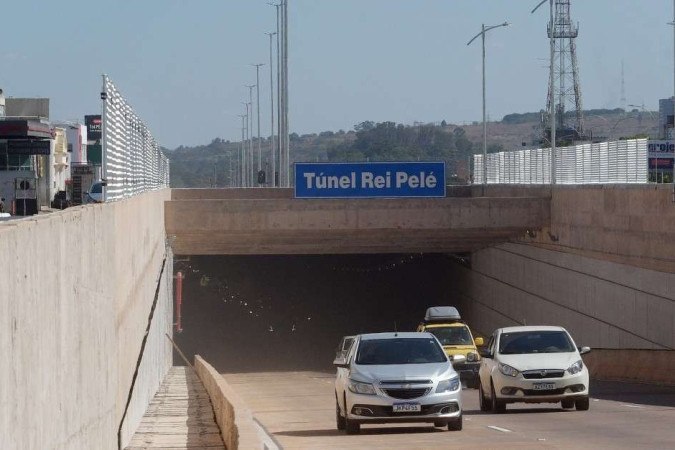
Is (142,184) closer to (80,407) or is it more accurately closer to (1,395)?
(80,407)

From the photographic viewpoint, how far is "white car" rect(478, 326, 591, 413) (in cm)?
2430

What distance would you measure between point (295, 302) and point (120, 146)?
6674 cm

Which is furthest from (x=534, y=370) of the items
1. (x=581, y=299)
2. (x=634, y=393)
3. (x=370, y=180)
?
(x=370, y=180)

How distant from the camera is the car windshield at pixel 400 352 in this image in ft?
69.8

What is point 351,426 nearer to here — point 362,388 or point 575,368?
point 362,388

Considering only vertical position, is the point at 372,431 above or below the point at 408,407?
below

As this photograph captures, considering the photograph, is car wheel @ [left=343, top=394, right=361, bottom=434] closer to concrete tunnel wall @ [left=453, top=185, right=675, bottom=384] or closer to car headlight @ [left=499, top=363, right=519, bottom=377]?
car headlight @ [left=499, top=363, right=519, bottom=377]

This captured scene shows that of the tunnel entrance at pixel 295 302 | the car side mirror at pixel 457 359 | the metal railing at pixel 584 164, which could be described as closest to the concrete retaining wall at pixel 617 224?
the metal railing at pixel 584 164

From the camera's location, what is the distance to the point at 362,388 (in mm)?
20422

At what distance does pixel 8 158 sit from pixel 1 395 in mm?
28570

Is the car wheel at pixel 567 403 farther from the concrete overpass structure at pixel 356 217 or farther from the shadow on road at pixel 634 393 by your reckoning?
the concrete overpass structure at pixel 356 217

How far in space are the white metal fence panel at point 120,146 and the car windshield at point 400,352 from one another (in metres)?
4.60

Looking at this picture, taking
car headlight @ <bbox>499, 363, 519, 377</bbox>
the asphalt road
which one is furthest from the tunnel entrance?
car headlight @ <bbox>499, 363, 519, 377</bbox>

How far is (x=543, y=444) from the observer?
18.2 metres
